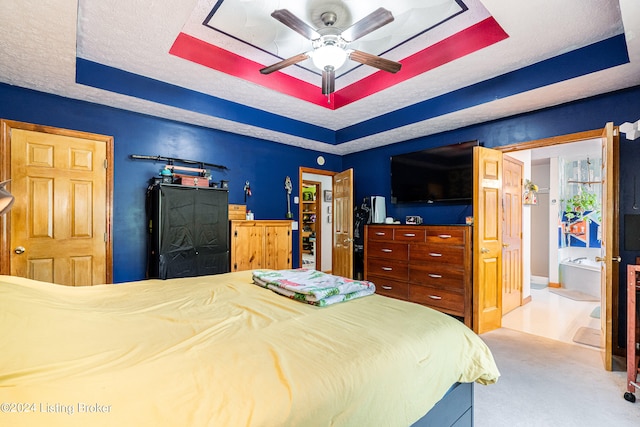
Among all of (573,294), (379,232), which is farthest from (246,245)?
(573,294)

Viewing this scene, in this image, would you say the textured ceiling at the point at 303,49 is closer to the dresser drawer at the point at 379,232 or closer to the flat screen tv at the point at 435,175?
the flat screen tv at the point at 435,175

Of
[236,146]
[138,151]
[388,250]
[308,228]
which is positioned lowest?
[388,250]

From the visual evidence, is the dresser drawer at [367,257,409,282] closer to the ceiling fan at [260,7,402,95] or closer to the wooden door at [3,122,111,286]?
the ceiling fan at [260,7,402,95]

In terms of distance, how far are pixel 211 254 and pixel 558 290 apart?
5.78 meters

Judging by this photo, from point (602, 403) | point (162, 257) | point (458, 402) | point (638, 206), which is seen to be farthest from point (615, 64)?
point (162, 257)

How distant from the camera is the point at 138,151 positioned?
343cm

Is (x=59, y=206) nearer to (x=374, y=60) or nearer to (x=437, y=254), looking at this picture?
(x=374, y=60)

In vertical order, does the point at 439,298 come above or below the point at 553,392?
above

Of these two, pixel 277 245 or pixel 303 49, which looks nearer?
pixel 303 49

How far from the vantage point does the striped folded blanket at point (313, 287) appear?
1.60 meters

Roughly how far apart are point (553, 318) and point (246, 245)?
3.94m

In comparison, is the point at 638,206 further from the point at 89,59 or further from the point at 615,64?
the point at 89,59

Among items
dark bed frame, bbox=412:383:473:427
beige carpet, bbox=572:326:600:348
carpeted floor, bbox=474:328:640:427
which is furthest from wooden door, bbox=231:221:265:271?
beige carpet, bbox=572:326:600:348

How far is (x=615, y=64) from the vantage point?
2.37 metres
